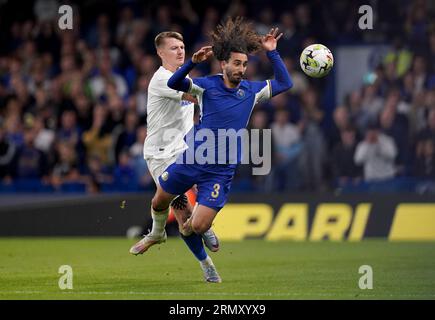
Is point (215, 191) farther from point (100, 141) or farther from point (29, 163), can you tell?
point (29, 163)

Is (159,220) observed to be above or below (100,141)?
above

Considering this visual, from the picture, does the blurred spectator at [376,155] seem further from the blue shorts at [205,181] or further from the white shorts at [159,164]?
the blue shorts at [205,181]

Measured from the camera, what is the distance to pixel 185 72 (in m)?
10.3

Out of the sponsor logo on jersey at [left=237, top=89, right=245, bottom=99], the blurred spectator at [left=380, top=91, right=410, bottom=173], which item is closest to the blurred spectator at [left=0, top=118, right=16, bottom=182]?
the blurred spectator at [left=380, top=91, right=410, bottom=173]

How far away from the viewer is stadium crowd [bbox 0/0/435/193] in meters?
16.8

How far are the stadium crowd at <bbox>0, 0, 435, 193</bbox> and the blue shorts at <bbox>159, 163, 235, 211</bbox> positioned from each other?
6101mm

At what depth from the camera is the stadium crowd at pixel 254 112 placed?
55.3 ft

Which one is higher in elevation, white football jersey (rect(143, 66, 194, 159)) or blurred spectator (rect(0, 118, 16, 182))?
white football jersey (rect(143, 66, 194, 159))

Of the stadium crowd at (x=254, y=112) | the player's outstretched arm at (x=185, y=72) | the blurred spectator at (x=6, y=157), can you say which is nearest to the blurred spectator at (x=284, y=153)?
the stadium crowd at (x=254, y=112)

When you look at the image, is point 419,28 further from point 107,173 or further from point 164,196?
point 164,196

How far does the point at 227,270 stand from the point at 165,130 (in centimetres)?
181

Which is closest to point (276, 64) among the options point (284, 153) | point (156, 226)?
point (156, 226)

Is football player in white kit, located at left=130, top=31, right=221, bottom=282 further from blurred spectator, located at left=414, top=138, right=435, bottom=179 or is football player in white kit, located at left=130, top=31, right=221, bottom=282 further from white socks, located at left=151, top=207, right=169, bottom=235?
blurred spectator, located at left=414, top=138, right=435, bottom=179

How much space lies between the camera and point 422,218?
15.9 meters
